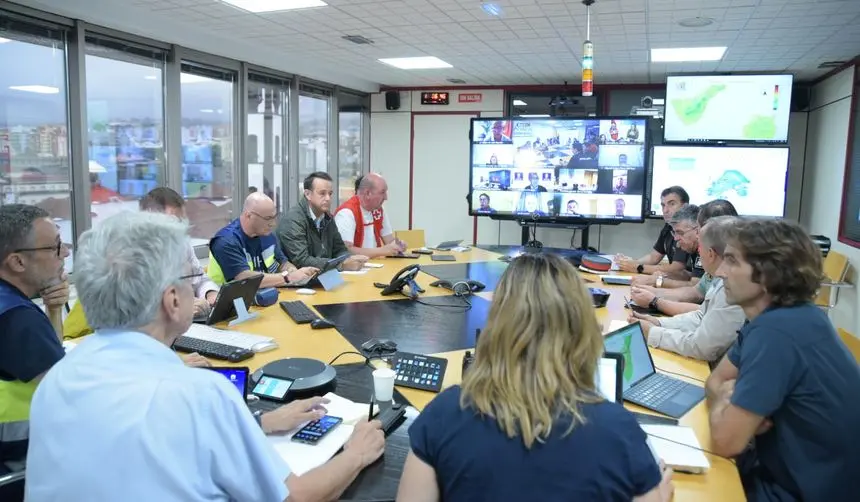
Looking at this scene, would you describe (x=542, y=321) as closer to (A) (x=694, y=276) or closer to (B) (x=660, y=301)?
(B) (x=660, y=301)

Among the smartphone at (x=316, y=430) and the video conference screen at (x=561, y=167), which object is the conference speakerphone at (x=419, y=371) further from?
the video conference screen at (x=561, y=167)

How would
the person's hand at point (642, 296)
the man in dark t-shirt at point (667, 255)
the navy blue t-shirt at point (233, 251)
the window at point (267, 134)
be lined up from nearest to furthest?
the person's hand at point (642, 296) → the navy blue t-shirt at point (233, 251) → the man in dark t-shirt at point (667, 255) → the window at point (267, 134)

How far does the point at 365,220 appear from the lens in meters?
5.25

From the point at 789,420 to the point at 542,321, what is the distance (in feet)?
2.94

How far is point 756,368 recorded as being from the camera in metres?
1.58

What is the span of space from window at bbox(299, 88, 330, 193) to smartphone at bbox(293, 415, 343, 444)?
5927 millimetres

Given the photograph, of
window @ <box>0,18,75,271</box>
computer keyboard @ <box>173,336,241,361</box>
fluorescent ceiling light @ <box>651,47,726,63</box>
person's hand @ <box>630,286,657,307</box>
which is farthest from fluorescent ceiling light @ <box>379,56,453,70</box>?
computer keyboard @ <box>173,336,241,361</box>

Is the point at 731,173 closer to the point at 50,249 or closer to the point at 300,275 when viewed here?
the point at 300,275

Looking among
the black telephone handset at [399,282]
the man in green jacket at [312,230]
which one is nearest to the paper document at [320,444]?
the black telephone handset at [399,282]

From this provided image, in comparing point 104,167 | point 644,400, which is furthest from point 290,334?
point 104,167

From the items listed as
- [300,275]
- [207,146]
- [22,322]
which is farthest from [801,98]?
[22,322]

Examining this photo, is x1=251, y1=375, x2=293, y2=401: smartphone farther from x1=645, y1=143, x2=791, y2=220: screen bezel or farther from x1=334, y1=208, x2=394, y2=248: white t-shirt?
x1=645, y1=143, x2=791, y2=220: screen bezel

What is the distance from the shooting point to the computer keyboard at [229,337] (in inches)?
96.8

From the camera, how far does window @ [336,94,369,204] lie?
838 cm
